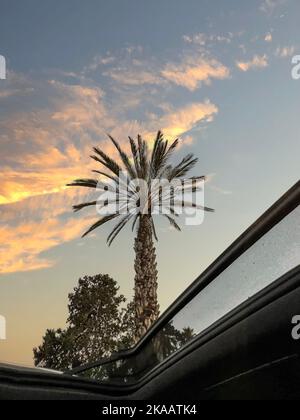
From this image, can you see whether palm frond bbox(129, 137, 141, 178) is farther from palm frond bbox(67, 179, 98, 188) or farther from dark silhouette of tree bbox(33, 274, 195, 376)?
dark silhouette of tree bbox(33, 274, 195, 376)

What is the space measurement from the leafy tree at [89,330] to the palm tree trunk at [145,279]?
5317 millimetres

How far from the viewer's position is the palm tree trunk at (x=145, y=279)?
16.2 m

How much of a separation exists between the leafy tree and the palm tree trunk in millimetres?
5317

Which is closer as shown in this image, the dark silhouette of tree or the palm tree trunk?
the palm tree trunk

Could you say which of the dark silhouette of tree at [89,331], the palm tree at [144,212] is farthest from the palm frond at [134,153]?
the dark silhouette of tree at [89,331]

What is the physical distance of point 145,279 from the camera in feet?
54.3

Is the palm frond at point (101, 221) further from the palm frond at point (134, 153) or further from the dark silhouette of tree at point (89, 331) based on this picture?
the dark silhouette of tree at point (89, 331)

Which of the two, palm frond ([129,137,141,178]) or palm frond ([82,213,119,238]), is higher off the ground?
palm frond ([129,137,141,178])

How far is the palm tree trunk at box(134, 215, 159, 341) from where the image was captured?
53.1 feet

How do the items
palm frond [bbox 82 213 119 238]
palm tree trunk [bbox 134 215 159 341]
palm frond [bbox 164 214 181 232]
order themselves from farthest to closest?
palm frond [bbox 164 214 181 232] → palm frond [bbox 82 213 119 238] → palm tree trunk [bbox 134 215 159 341]

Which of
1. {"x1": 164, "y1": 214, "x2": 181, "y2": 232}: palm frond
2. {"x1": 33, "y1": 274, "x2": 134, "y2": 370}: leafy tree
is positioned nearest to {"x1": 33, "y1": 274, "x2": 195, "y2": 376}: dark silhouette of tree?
{"x1": 33, "y1": 274, "x2": 134, "y2": 370}: leafy tree

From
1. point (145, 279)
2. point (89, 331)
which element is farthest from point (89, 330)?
point (145, 279)

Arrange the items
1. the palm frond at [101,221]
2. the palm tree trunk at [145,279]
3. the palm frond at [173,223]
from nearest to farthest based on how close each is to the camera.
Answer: the palm tree trunk at [145,279]
the palm frond at [101,221]
the palm frond at [173,223]
